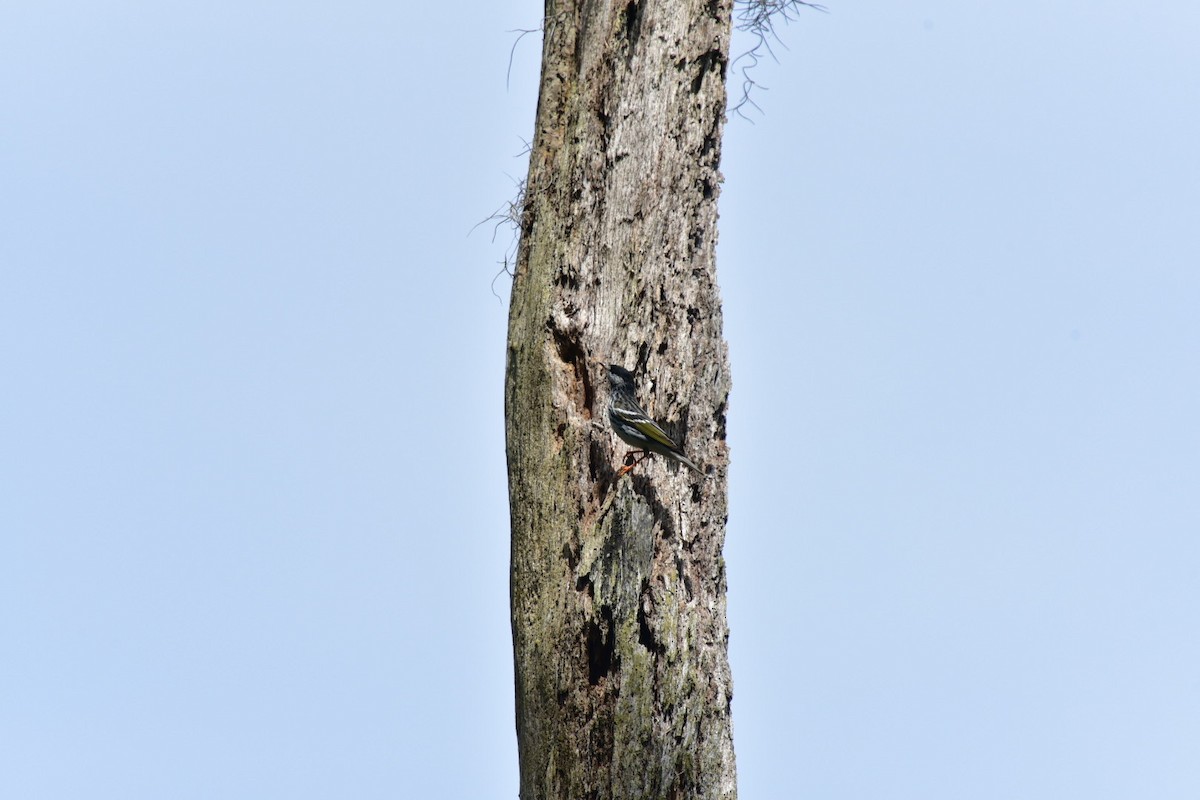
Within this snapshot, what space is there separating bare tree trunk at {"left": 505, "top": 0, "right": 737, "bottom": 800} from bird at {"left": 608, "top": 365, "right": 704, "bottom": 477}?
0.05 m

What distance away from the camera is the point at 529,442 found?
18.6ft

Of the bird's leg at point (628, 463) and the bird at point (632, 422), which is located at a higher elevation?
the bird at point (632, 422)

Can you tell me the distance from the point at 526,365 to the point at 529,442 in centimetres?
37

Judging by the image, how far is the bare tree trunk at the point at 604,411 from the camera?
5.16 meters

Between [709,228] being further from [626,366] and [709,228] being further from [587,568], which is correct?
[587,568]

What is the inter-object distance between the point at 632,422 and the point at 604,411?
0.15 m

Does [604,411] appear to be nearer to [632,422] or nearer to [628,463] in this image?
[632,422]

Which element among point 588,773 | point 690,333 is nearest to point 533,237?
point 690,333

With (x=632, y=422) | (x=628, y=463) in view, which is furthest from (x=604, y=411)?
(x=628, y=463)

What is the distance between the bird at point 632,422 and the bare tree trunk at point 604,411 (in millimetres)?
47

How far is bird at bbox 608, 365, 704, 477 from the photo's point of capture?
5.55 metres

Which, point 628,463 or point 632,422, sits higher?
point 632,422

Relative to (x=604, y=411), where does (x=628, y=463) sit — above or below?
below

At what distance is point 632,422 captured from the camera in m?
5.54
